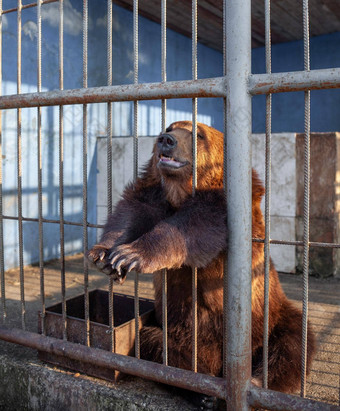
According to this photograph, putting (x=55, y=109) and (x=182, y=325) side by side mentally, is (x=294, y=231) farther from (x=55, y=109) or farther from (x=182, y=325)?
(x=55, y=109)

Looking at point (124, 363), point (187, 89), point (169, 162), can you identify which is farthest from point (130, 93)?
point (124, 363)

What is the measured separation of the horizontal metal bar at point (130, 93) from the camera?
201cm

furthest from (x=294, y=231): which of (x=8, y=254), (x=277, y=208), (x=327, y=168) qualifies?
(x=8, y=254)

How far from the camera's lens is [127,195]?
9.09 ft

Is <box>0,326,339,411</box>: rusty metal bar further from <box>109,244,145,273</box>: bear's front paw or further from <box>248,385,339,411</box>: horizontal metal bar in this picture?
<box>109,244,145,273</box>: bear's front paw

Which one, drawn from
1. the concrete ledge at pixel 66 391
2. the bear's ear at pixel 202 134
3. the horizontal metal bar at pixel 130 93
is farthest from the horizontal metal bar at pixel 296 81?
the concrete ledge at pixel 66 391

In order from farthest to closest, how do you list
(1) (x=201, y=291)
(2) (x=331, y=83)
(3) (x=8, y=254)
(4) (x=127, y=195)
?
1. (3) (x=8, y=254)
2. (4) (x=127, y=195)
3. (1) (x=201, y=291)
4. (2) (x=331, y=83)

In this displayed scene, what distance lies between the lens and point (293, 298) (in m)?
4.55

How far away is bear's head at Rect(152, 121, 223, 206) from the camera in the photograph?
2562 millimetres

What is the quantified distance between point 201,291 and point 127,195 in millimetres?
763

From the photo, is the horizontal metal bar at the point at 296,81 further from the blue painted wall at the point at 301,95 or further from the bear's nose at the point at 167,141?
the blue painted wall at the point at 301,95

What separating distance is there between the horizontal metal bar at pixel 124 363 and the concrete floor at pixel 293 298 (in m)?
0.21

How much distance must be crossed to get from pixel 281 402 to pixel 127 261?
919 millimetres

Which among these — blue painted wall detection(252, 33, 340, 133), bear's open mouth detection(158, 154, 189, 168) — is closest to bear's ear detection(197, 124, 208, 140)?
bear's open mouth detection(158, 154, 189, 168)
